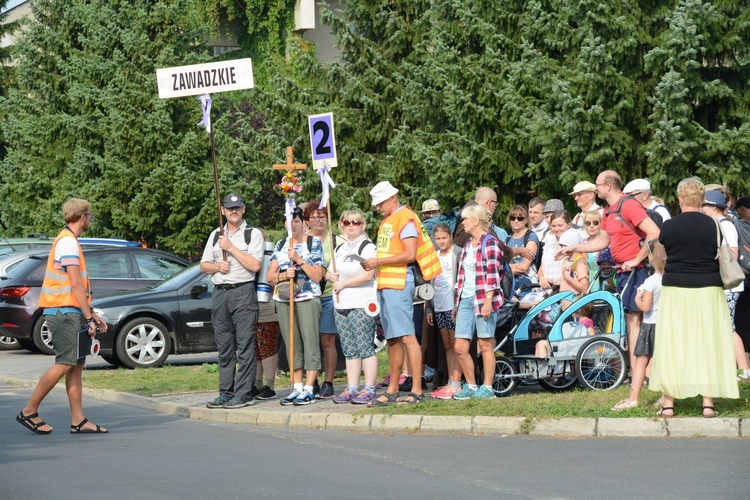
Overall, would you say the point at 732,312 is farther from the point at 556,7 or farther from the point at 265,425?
the point at 556,7

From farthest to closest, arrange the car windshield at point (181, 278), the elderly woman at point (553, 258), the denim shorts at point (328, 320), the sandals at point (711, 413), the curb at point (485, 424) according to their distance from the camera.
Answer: the car windshield at point (181, 278) → the elderly woman at point (553, 258) → the denim shorts at point (328, 320) → the sandals at point (711, 413) → the curb at point (485, 424)

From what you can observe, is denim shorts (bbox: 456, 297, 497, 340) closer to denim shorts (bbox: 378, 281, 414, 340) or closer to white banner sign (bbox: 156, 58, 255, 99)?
denim shorts (bbox: 378, 281, 414, 340)

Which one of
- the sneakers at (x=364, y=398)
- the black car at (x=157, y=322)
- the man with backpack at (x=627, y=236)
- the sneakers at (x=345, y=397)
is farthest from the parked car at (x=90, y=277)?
the man with backpack at (x=627, y=236)

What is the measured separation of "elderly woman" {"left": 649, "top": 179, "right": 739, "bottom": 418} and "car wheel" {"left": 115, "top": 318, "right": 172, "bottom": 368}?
30.9 feet

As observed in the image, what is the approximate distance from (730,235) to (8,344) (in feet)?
49.3

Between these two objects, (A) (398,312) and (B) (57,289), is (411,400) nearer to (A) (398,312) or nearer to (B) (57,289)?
(A) (398,312)

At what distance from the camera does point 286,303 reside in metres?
12.3

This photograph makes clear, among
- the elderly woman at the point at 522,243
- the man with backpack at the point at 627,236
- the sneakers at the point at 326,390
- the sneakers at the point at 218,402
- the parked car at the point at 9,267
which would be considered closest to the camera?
the man with backpack at the point at 627,236

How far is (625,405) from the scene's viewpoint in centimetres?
1037

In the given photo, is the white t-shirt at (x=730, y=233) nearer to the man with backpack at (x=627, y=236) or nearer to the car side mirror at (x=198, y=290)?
the man with backpack at (x=627, y=236)

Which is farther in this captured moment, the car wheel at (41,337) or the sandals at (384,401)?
the car wheel at (41,337)

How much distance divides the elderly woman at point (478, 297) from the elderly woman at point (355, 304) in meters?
0.85

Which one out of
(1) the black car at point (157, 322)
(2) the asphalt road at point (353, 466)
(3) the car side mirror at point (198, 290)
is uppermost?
(3) the car side mirror at point (198, 290)

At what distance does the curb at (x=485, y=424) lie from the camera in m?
9.72
